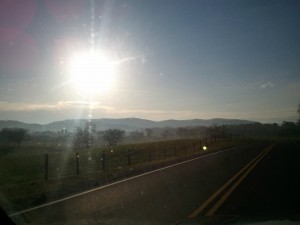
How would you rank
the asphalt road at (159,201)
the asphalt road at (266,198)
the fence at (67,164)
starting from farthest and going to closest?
the fence at (67,164)
the asphalt road at (266,198)
the asphalt road at (159,201)

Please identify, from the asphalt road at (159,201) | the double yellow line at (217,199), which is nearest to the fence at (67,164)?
the asphalt road at (159,201)

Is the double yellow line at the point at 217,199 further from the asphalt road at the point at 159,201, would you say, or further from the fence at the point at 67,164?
the fence at the point at 67,164

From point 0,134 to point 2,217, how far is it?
367ft

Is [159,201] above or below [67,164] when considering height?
below

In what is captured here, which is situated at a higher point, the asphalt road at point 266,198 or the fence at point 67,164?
the fence at point 67,164

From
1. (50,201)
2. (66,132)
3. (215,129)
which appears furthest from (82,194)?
(215,129)

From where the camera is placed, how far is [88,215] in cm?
921

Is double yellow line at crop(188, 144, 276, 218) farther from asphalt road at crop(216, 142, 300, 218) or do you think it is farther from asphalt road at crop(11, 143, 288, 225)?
asphalt road at crop(216, 142, 300, 218)

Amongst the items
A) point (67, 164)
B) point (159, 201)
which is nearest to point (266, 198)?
point (159, 201)

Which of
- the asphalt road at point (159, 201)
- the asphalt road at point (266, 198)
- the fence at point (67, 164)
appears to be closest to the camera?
the asphalt road at point (159, 201)

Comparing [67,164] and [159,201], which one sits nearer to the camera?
[159,201]

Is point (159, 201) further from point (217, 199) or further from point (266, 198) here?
point (266, 198)

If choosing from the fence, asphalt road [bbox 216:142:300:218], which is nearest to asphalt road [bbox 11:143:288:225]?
asphalt road [bbox 216:142:300:218]

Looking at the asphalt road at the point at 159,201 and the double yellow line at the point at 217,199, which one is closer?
the asphalt road at the point at 159,201
